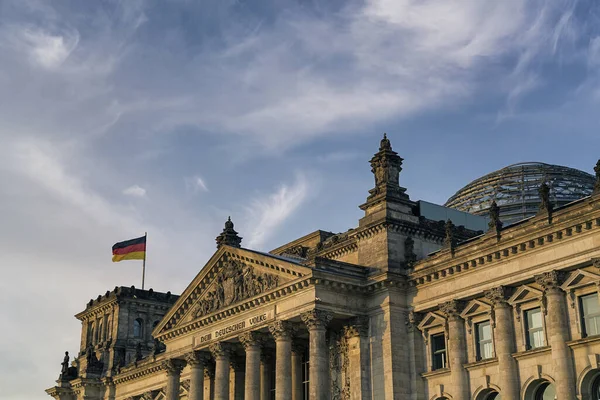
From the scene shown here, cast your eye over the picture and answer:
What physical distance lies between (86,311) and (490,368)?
51.2 metres

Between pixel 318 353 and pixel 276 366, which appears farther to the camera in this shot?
pixel 276 366

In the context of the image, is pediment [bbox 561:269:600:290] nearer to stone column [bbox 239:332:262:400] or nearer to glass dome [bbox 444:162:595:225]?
stone column [bbox 239:332:262:400]

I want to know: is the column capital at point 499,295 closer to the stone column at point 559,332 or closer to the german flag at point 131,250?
the stone column at point 559,332

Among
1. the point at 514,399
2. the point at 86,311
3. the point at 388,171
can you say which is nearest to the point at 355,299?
the point at 388,171

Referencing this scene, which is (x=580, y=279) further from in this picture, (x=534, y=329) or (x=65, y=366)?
(x=65, y=366)

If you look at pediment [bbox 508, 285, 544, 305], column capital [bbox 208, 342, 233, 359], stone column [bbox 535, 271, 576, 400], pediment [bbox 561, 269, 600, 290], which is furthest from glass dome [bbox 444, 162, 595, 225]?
pediment [bbox 561, 269, 600, 290]

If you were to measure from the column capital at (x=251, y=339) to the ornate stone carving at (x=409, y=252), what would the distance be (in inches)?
371

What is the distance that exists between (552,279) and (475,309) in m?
5.18

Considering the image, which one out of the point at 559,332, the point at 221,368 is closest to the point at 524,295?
the point at 559,332

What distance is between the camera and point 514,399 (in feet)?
126

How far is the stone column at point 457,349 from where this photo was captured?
41.2 metres

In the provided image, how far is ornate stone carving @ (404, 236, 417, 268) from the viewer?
151ft

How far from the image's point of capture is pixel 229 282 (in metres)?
51.8

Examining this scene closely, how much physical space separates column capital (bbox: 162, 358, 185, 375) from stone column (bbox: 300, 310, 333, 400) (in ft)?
47.0
